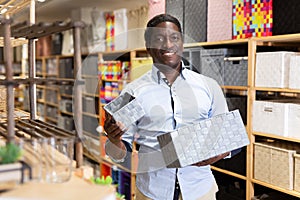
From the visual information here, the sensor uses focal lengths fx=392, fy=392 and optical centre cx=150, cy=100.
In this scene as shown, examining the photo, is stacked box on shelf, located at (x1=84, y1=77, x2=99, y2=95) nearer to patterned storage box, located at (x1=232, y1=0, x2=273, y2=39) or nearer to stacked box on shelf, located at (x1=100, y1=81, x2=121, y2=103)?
stacked box on shelf, located at (x1=100, y1=81, x2=121, y2=103)

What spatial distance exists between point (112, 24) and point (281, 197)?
2631 mm

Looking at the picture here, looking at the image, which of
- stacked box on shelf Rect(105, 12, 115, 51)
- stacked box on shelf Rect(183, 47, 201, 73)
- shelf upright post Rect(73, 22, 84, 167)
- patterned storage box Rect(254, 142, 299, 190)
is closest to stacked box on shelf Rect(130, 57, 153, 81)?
stacked box on shelf Rect(183, 47, 201, 73)

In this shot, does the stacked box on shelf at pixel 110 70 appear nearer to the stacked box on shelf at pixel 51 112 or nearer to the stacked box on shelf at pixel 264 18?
the stacked box on shelf at pixel 51 112

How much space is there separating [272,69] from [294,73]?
16 centimetres

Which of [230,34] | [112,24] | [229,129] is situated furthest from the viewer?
[112,24]

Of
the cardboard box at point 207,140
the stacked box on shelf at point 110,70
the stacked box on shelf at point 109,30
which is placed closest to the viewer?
the cardboard box at point 207,140

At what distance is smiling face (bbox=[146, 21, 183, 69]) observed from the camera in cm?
188

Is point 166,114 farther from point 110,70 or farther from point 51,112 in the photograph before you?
point 51,112

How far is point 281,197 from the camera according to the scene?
2523 mm

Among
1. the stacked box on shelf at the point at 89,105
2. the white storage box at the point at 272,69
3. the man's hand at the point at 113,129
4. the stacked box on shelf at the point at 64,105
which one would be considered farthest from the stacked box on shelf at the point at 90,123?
the man's hand at the point at 113,129

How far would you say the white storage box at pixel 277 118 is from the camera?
2.27m

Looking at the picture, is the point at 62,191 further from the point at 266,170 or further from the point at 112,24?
the point at 112,24

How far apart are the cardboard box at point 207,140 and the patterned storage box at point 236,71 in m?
1.08

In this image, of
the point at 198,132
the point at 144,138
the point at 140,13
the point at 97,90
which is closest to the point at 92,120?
the point at 97,90
